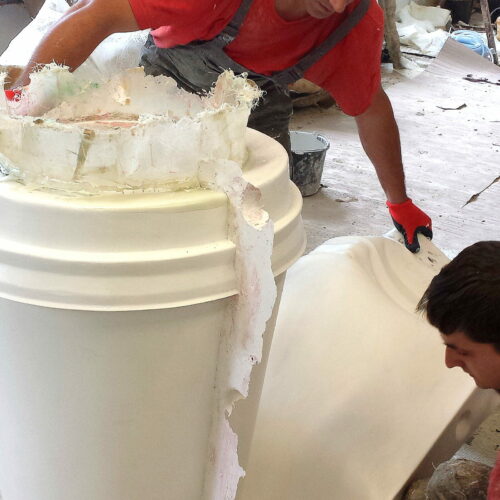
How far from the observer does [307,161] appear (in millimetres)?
2146

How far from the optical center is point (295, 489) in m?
0.94

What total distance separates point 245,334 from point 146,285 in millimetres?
114

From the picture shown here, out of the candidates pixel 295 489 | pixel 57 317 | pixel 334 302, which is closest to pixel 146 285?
pixel 57 317

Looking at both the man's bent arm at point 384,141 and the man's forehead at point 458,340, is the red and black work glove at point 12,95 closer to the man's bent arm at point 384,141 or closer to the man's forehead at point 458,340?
the man's forehead at point 458,340

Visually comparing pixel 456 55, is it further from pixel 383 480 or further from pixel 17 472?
pixel 17 472

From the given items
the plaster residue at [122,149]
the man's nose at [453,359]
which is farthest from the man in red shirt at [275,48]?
the man's nose at [453,359]

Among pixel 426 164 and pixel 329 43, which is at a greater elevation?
pixel 329 43

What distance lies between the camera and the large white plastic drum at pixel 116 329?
1.82 feet

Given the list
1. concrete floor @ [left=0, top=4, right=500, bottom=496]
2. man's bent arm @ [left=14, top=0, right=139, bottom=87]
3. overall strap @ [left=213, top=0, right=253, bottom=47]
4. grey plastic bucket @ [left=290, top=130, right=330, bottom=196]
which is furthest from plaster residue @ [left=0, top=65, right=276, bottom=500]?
grey plastic bucket @ [left=290, top=130, right=330, bottom=196]

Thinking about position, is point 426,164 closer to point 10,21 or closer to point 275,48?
point 275,48

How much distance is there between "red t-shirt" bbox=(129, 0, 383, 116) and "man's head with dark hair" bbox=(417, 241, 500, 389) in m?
0.50

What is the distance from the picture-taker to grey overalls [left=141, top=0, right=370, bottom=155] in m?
1.14

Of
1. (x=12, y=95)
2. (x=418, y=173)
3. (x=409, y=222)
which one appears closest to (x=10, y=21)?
(x=418, y=173)

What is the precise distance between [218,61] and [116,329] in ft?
2.33
